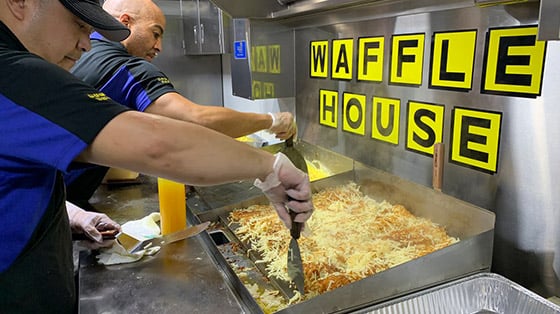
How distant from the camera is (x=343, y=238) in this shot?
4.50 ft

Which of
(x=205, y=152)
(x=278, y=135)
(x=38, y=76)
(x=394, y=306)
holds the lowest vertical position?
(x=394, y=306)

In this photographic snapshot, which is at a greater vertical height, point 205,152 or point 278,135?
point 205,152

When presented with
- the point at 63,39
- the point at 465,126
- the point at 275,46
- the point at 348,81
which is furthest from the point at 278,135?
the point at 63,39

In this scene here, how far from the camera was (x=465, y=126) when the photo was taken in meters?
1.43

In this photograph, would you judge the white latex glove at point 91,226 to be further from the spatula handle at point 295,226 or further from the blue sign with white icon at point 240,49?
the blue sign with white icon at point 240,49

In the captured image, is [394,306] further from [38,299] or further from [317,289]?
[38,299]

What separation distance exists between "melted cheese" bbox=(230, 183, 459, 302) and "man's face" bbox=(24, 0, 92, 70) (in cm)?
73

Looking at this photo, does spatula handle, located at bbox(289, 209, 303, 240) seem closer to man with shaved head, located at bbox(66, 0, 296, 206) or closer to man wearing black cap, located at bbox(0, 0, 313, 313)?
man wearing black cap, located at bbox(0, 0, 313, 313)

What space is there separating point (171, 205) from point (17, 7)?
2.52 feet

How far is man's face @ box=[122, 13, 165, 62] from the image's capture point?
1.84m

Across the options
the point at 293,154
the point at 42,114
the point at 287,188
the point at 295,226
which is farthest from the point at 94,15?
the point at 293,154

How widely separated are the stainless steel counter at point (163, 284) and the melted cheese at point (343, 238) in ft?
0.58

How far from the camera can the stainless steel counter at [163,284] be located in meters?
0.99

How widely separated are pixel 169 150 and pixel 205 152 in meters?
0.06
